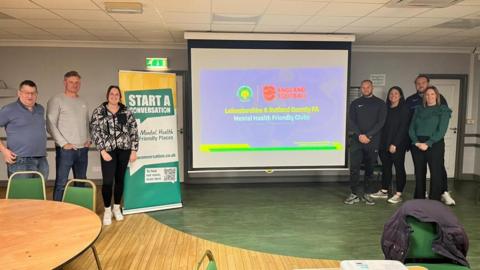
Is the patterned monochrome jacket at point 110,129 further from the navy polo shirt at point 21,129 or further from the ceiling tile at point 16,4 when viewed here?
the ceiling tile at point 16,4

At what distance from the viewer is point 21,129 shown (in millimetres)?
3697

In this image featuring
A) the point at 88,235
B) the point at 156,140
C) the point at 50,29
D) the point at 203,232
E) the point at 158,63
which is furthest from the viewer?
the point at 158,63

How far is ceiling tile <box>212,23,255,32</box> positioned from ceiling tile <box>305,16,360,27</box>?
2.75 feet

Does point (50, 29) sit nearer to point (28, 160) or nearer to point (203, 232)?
point (28, 160)

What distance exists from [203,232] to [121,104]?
73.6 inches

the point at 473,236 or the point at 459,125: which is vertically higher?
the point at 459,125

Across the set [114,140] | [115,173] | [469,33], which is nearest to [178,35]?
[114,140]

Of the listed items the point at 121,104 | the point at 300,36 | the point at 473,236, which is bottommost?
the point at 473,236

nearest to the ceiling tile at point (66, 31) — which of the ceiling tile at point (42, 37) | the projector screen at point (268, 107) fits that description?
the ceiling tile at point (42, 37)

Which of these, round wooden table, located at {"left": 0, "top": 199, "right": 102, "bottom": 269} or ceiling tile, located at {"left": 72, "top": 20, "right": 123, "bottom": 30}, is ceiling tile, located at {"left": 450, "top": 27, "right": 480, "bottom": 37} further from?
round wooden table, located at {"left": 0, "top": 199, "right": 102, "bottom": 269}

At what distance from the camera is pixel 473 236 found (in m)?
3.91

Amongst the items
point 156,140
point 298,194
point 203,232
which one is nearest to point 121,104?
point 156,140

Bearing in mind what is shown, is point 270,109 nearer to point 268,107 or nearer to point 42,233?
point 268,107

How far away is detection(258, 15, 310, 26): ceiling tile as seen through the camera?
14.5ft
